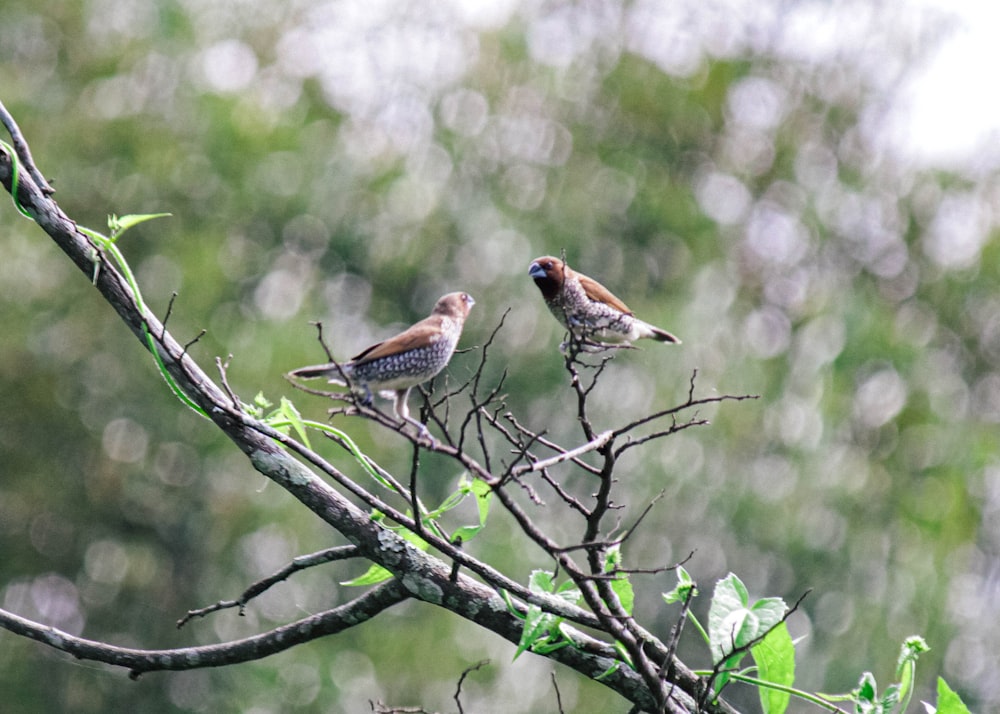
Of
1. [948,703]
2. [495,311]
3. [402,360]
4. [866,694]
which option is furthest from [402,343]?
[495,311]

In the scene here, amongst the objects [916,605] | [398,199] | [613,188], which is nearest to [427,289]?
[398,199]

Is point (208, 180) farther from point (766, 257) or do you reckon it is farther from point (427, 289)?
point (766, 257)

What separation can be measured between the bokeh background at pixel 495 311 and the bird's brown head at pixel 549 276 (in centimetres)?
732

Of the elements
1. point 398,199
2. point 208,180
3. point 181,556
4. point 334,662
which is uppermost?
point 398,199

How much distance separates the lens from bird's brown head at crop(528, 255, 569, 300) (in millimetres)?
2854

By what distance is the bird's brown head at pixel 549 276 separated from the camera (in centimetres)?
285

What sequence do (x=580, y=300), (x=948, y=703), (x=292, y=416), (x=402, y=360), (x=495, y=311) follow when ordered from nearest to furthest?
(x=948, y=703)
(x=292, y=416)
(x=402, y=360)
(x=580, y=300)
(x=495, y=311)

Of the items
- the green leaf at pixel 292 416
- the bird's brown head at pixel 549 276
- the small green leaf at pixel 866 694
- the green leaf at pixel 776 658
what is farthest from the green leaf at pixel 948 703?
the bird's brown head at pixel 549 276

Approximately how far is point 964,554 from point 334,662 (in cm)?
624

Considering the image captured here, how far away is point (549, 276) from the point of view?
118 inches

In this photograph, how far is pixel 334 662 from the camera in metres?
11.6

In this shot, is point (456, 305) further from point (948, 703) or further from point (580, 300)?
point (948, 703)

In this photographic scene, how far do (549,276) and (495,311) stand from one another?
9.52 m

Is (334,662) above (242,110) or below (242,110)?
below
